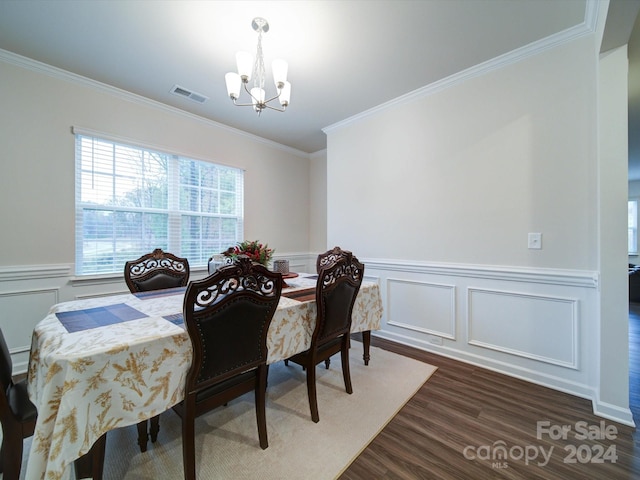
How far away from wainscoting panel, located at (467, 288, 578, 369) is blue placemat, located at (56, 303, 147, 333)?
9.28 feet

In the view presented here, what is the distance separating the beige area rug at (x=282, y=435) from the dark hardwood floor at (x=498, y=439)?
12 centimetres

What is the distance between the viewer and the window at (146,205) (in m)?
2.83

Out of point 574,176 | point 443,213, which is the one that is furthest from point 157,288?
point 574,176

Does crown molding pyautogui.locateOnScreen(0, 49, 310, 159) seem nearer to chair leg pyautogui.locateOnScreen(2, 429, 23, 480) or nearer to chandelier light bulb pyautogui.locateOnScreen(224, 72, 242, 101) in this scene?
chandelier light bulb pyautogui.locateOnScreen(224, 72, 242, 101)

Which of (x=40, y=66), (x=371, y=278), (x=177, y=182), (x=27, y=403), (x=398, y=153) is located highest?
(x=40, y=66)

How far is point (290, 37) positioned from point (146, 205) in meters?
2.45

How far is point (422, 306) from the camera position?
304 centimetres

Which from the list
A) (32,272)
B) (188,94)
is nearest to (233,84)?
(188,94)

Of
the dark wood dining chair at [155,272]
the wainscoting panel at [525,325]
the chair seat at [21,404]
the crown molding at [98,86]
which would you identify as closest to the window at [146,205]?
the crown molding at [98,86]

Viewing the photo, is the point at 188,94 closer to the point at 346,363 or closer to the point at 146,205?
the point at 146,205

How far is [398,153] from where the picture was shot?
128 inches

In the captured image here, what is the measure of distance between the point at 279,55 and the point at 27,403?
2.84m

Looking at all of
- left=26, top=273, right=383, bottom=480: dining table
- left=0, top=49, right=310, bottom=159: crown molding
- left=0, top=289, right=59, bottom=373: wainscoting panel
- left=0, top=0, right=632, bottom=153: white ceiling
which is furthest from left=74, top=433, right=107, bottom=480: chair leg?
left=0, top=49, right=310, bottom=159: crown molding

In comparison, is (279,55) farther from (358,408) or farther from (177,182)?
(358,408)
